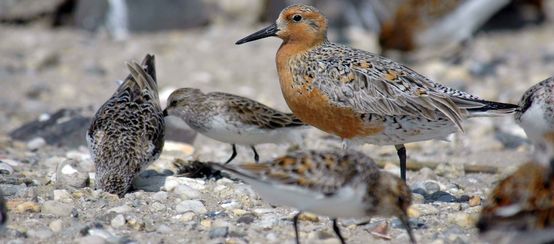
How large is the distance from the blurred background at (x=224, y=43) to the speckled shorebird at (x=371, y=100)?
4491 millimetres

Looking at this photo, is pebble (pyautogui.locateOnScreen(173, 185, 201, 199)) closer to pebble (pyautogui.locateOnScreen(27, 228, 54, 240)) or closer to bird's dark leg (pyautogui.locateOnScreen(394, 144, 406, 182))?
pebble (pyautogui.locateOnScreen(27, 228, 54, 240))

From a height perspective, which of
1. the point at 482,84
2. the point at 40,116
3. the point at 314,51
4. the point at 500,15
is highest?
the point at 500,15

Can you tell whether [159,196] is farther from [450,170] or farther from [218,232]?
[450,170]

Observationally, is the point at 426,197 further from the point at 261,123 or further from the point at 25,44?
the point at 25,44

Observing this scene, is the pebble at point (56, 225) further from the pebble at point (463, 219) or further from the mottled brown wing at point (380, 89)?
the pebble at point (463, 219)

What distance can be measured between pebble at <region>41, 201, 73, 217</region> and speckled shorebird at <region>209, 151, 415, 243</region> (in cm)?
173

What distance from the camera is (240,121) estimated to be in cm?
989

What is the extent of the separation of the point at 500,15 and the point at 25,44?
9.24 meters

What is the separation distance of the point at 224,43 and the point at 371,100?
336 inches

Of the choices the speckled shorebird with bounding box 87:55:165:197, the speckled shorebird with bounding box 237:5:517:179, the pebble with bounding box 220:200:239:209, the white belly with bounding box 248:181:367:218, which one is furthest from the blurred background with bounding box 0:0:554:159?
the white belly with bounding box 248:181:367:218

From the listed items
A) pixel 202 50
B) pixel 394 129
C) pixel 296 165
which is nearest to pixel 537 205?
pixel 296 165

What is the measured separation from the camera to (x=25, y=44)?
17.1m

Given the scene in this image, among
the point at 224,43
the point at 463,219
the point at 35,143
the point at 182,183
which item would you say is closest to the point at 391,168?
the point at 463,219

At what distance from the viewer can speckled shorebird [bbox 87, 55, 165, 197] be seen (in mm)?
8830
